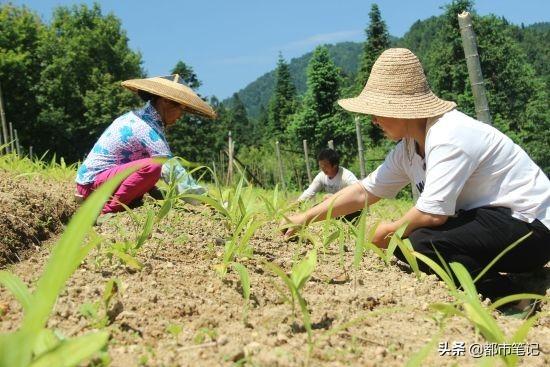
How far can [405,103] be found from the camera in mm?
2090

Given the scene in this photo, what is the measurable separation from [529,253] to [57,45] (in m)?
28.2

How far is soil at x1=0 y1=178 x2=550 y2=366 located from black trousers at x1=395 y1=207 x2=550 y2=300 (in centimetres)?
16

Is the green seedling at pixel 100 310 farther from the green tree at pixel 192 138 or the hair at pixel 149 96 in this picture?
the green tree at pixel 192 138

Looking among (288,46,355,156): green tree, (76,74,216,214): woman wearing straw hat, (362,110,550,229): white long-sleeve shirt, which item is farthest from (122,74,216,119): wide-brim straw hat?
(288,46,355,156): green tree

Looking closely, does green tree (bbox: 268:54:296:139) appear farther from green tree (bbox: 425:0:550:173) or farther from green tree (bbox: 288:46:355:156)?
green tree (bbox: 425:0:550:173)

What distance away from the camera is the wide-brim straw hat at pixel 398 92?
2.06m

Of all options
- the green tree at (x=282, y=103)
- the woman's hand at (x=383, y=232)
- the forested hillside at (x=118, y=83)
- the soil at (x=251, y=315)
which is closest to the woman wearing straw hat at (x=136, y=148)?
the soil at (x=251, y=315)

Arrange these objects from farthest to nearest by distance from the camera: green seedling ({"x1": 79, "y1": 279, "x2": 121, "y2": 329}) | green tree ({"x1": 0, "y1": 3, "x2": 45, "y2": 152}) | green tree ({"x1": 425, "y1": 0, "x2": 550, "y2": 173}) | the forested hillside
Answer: green tree ({"x1": 425, "y1": 0, "x2": 550, "y2": 173})
the forested hillside
green tree ({"x1": 0, "y1": 3, "x2": 45, "y2": 152})
green seedling ({"x1": 79, "y1": 279, "x2": 121, "y2": 329})

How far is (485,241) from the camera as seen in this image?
2070 mm

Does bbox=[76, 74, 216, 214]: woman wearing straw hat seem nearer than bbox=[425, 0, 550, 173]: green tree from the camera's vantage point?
Yes

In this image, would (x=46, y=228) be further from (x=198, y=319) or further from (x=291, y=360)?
(x=291, y=360)

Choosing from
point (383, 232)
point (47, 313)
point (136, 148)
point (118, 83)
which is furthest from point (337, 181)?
point (118, 83)

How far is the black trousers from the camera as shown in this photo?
6.73 ft

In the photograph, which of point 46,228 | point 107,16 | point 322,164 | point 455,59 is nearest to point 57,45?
point 107,16
